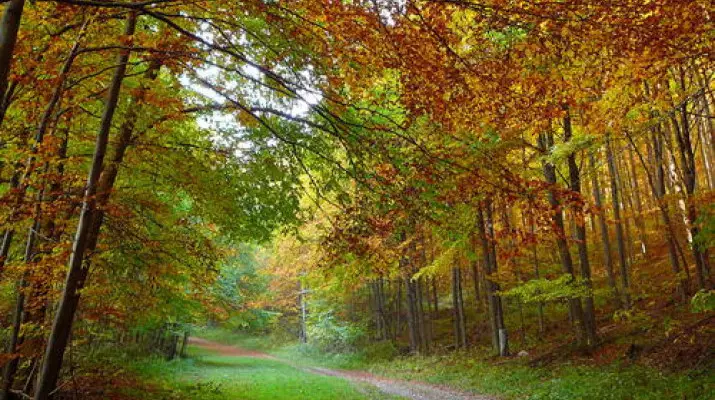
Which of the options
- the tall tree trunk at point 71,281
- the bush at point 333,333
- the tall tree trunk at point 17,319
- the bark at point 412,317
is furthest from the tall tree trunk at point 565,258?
the bush at point 333,333

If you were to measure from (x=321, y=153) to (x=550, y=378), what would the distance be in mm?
9860

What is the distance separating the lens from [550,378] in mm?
13172

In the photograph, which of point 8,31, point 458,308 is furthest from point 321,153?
point 458,308

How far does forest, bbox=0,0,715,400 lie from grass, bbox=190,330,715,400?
0.09m

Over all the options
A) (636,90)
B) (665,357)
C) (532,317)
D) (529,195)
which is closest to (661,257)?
(532,317)

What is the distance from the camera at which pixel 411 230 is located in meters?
5.80

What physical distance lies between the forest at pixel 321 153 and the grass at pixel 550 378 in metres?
0.09

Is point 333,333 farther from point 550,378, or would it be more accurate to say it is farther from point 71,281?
point 71,281

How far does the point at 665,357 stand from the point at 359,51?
11.2 m

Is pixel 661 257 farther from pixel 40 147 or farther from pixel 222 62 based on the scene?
pixel 40 147

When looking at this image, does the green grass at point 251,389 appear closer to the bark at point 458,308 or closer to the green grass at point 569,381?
the green grass at point 569,381

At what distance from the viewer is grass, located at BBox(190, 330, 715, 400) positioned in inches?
376

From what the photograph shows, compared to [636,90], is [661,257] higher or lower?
lower

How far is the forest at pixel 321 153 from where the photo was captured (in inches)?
195
